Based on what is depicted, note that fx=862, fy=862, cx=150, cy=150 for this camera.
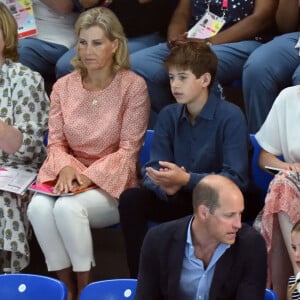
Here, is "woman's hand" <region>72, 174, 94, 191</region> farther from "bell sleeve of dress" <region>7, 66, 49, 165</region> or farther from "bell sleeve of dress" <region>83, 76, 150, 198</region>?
"bell sleeve of dress" <region>7, 66, 49, 165</region>

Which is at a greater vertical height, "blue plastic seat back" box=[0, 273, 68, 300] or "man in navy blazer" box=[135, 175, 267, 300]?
"man in navy blazer" box=[135, 175, 267, 300]

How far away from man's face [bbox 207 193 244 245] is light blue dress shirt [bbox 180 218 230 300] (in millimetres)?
49

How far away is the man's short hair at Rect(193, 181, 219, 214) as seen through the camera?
2.77 meters

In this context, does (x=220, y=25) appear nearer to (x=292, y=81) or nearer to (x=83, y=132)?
(x=292, y=81)

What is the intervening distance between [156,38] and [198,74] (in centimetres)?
106

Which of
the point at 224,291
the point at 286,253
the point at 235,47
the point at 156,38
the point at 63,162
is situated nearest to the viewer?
the point at 224,291

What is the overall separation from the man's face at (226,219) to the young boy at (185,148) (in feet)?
2.20

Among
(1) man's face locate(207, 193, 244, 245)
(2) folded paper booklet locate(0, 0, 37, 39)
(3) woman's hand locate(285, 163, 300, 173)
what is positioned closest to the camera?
(1) man's face locate(207, 193, 244, 245)

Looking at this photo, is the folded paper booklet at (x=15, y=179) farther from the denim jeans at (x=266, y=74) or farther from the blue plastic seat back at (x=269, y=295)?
the blue plastic seat back at (x=269, y=295)

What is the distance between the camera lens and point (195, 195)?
9.32 feet

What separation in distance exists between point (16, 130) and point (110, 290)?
1.21 m

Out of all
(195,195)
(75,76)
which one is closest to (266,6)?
(75,76)

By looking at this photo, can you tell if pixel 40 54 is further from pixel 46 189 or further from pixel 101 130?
pixel 46 189

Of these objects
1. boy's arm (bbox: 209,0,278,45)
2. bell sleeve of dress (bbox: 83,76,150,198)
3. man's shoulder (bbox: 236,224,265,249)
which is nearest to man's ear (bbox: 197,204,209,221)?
man's shoulder (bbox: 236,224,265,249)
